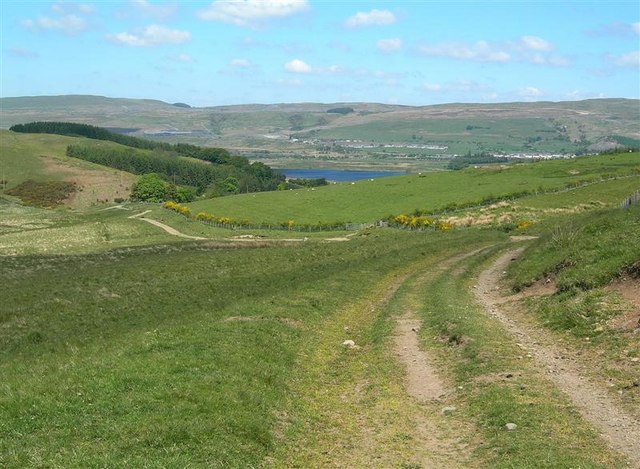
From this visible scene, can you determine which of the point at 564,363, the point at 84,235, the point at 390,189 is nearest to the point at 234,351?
the point at 564,363

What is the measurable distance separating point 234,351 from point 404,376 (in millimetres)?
5025

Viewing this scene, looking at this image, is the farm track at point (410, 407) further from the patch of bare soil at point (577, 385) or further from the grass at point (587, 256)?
the grass at point (587, 256)

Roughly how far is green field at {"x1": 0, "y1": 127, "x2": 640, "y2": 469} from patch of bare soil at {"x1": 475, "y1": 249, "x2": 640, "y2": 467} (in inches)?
9.6

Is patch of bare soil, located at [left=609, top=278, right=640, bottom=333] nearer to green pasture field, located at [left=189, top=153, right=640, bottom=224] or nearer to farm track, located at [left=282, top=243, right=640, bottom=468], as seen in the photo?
farm track, located at [left=282, top=243, right=640, bottom=468]

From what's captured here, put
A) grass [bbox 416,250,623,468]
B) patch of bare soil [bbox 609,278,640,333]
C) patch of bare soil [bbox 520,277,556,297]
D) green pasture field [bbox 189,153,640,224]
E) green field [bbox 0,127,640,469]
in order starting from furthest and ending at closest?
green pasture field [bbox 189,153,640,224], patch of bare soil [bbox 520,277,556,297], patch of bare soil [bbox 609,278,640,333], green field [bbox 0,127,640,469], grass [bbox 416,250,623,468]

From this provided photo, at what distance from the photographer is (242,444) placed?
526 inches

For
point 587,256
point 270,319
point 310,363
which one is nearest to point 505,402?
point 310,363

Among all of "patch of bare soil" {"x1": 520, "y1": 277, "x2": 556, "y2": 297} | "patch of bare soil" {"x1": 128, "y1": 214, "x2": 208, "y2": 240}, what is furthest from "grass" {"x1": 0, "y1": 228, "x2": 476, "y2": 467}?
"patch of bare soil" {"x1": 128, "y1": 214, "x2": 208, "y2": 240}

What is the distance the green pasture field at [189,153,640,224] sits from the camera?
115988 millimetres

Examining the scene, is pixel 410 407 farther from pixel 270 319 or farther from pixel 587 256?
pixel 587 256

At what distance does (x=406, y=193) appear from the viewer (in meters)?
129

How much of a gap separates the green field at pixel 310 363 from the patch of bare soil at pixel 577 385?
0.24m

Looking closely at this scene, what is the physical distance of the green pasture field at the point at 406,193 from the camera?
115988 millimetres

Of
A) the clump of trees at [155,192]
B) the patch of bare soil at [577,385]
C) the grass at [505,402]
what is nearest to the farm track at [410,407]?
the patch of bare soil at [577,385]
